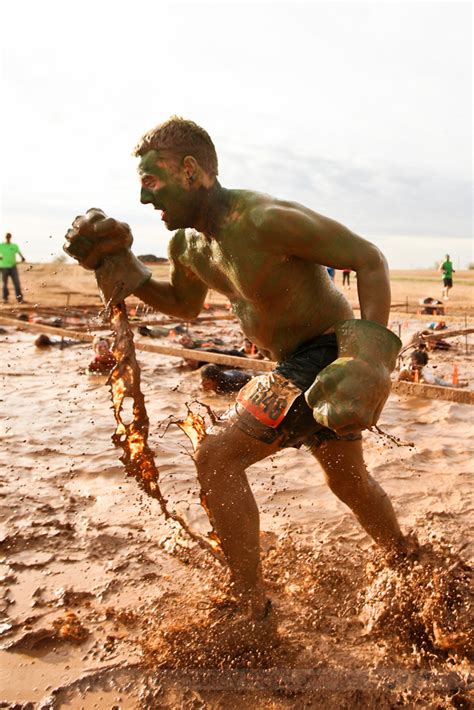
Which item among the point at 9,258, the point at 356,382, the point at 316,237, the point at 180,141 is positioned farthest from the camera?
the point at 9,258

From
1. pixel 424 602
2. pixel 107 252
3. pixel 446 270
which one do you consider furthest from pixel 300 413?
pixel 446 270

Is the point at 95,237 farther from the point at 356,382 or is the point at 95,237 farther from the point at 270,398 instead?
the point at 356,382

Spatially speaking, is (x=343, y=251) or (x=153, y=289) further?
(x=153, y=289)

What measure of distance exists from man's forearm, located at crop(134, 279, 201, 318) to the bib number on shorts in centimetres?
70

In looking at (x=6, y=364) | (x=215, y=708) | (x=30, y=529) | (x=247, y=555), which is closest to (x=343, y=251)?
(x=247, y=555)

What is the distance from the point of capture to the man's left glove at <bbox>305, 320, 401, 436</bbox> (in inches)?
Result: 73.2

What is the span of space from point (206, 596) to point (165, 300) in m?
1.27

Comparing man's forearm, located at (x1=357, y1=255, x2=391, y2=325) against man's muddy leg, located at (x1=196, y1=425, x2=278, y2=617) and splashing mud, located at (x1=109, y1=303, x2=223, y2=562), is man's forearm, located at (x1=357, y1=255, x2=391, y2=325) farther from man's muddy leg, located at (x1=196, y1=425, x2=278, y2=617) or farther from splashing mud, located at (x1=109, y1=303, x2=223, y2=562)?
splashing mud, located at (x1=109, y1=303, x2=223, y2=562)

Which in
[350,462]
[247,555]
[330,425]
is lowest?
[247,555]

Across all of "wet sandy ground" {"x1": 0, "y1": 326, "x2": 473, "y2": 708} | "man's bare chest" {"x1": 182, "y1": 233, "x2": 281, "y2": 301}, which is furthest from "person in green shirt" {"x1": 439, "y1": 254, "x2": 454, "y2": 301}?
"man's bare chest" {"x1": 182, "y1": 233, "x2": 281, "y2": 301}

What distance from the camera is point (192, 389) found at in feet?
22.8

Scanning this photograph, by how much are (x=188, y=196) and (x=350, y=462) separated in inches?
46.7

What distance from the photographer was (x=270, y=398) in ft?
7.20

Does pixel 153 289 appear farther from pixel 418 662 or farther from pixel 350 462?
pixel 418 662
